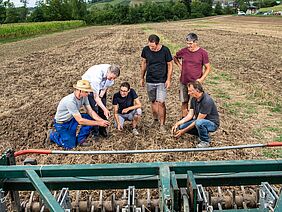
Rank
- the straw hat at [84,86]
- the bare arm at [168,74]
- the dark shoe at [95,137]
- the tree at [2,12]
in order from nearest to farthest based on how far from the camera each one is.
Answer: the straw hat at [84,86] < the dark shoe at [95,137] < the bare arm at [168,74] < the tree at [2,12]

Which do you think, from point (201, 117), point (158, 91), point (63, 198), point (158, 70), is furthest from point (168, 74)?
point (63, 198)

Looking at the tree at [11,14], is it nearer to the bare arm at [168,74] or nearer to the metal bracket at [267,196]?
the bare arm at [168,74]

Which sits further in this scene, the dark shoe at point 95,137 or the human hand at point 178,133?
the dark shoe at point 95,137

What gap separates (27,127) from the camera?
762 cm

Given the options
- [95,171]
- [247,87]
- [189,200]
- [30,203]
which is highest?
[95,171]

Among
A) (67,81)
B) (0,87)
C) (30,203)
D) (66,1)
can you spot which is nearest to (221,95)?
(67,81)

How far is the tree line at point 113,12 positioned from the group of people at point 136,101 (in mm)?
73748

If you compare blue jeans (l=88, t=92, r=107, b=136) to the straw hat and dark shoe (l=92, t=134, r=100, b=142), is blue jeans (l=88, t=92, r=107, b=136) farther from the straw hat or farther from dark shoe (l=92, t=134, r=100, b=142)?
the straw hat

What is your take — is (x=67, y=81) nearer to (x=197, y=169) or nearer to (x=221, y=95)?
(x=221, y=95)

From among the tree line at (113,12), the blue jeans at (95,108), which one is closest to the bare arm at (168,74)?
the blue jeans at (95,108)

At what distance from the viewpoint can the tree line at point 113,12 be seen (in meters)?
83.5

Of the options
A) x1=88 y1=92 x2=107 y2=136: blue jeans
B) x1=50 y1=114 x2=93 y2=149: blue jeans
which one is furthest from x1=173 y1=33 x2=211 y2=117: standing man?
x1=50 y1=114 x2=93 y2=149: blue jeans

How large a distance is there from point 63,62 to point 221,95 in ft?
30.1

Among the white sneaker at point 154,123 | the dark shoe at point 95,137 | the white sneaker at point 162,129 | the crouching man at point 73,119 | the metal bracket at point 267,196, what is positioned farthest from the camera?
the white sneaker at point 154,123
